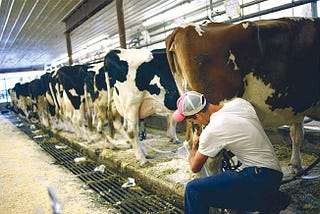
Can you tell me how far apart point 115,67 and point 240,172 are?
347cm

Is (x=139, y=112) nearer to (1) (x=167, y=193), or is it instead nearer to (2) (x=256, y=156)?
(1) (x=167, y=193)

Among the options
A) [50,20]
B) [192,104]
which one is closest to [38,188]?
[192,104]

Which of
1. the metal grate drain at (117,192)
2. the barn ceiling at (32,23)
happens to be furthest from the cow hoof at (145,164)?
the barn ceiling at (32,23)

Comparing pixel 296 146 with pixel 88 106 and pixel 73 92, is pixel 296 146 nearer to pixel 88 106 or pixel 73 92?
pixel 88 106

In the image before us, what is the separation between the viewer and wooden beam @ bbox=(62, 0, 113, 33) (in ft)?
28.9

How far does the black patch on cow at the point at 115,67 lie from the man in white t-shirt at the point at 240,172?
310 cm

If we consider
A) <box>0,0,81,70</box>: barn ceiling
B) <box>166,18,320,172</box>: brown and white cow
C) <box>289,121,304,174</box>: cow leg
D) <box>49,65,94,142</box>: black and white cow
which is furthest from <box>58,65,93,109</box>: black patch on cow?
<box>289,121,304,174</box>: cow leg

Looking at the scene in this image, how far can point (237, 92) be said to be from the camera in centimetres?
290

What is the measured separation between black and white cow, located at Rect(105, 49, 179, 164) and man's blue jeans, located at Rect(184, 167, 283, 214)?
2.71 m

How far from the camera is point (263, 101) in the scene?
3.02 metres

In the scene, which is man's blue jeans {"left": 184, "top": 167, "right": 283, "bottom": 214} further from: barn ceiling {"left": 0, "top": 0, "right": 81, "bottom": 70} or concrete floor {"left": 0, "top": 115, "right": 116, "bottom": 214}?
barn ceiling {"left": 0, "top": 0, "right": 81, "bottom": 70}

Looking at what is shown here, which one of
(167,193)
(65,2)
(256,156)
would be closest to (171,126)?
(167,193)

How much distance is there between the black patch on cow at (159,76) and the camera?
16.0 ft

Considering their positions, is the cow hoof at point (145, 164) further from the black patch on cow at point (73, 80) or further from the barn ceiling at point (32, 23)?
the barn ceiling at point (32, 23)
